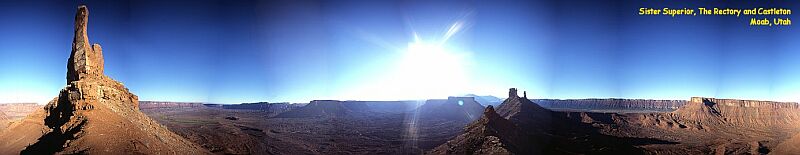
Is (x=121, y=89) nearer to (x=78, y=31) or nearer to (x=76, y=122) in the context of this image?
(x=78, y=31)

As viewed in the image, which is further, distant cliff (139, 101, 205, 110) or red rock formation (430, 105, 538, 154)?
distant cliff (139, 101, 205, 110)

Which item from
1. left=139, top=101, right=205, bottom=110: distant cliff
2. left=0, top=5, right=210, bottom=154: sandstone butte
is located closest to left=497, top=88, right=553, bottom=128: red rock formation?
left=0, top=5, right=210, bottom=154: sandstone butte

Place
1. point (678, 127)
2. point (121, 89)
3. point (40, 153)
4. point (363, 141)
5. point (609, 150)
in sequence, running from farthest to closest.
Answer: point (678, 127) → point (363, 141) → point (609, 150) → point (121, 89) → point (40, 153)

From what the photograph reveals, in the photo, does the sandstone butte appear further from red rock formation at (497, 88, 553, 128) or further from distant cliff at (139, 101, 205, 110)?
distant cliff at (139, 101, 205, 110)

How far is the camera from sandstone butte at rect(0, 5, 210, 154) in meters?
25.0

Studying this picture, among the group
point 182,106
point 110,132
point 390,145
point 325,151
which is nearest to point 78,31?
point 110,132

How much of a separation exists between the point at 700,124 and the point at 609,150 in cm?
6635

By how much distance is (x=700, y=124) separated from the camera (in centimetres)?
9600

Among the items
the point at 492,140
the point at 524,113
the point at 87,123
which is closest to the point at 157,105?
the point at 524,113

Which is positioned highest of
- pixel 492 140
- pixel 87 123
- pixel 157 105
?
pixel 87 123

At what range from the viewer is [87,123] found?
25.9m

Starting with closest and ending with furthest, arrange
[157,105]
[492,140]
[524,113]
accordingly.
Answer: [492,140] < [524,113] < [157,105]

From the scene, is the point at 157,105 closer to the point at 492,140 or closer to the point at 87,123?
the point at 87,123

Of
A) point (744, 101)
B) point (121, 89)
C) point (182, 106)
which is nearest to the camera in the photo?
point (121, 89)
